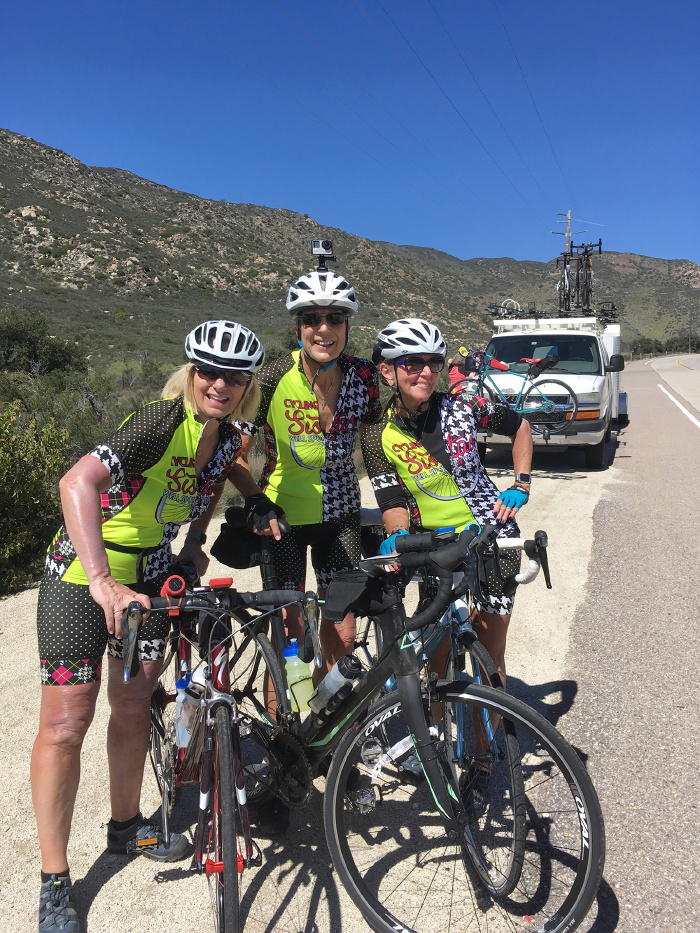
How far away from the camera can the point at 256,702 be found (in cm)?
258

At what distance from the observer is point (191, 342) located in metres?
2.43

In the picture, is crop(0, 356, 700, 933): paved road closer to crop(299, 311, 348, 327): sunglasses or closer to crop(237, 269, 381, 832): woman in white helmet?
crop(237, 269, 381, 832): woman in white helmet

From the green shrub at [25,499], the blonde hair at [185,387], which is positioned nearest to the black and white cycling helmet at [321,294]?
the blonde hair at [185,387]

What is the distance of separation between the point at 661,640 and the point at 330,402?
310 centimetres

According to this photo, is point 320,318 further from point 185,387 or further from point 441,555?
point 441,555

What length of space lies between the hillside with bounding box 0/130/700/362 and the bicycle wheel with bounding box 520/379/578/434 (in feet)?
64.4

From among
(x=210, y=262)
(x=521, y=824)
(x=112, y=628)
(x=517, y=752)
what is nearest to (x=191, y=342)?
(x=112, y=628)

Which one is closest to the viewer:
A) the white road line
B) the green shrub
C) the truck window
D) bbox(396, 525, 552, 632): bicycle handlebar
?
bbox(396, 525, 552, 632): bicycle handlebar

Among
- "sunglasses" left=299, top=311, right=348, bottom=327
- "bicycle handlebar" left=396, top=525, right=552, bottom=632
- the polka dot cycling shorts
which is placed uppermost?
"sunglasses" left=299, top=311, right=348, bottom=327

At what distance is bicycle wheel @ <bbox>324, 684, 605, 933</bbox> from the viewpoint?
6.73ft

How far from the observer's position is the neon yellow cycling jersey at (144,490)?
228cm

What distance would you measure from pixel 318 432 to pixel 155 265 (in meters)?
50.1

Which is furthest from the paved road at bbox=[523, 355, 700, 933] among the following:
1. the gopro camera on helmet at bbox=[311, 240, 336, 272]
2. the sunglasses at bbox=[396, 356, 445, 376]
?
the gopro camera on helmet at bbox=[311, 240, 336, 272]

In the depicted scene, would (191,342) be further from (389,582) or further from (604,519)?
(604,519)
